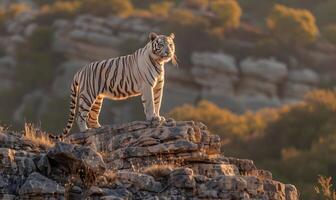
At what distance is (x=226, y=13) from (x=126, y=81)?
78.7 m

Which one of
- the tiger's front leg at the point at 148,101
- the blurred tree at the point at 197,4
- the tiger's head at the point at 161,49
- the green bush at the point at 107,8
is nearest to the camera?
the tiger's front leg at the point at 148,101

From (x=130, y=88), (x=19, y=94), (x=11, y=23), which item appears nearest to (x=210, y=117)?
(x=19, y=94)

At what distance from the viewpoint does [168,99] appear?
93312 mm

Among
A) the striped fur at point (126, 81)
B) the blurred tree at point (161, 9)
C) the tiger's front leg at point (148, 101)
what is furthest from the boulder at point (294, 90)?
the tiger's front leg at point (148, 101)

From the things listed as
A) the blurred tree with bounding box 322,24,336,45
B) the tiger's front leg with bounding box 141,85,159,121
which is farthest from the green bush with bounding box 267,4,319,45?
the tiger's front leg with bounding box 141,85,159,121

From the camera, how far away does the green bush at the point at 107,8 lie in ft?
355

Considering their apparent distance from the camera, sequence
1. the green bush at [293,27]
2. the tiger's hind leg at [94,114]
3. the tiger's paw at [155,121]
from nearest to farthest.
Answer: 1. the tiger's paw at [155,121]
2. the tiger's hind leg at [94,114]
3. the green bush at [293,27]

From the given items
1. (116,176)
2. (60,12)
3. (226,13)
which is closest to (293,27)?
(226,13)

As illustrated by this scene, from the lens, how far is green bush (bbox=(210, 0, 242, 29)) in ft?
344

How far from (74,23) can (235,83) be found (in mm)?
20403

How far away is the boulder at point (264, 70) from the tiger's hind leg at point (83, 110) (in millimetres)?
64914

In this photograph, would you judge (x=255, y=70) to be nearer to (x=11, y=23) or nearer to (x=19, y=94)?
(x=19, y=94)

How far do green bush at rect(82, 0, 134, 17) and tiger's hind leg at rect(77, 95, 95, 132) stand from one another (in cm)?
7939

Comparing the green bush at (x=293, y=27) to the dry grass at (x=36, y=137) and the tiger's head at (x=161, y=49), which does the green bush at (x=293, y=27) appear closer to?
the tiger's head at (x=161, y=49)
